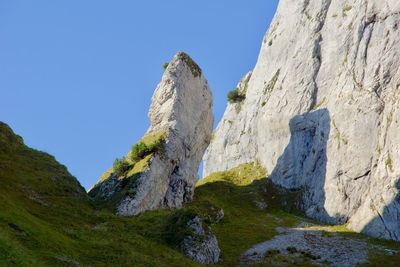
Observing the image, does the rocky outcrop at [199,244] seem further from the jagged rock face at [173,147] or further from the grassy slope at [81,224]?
the jagged rock face at [173,147]

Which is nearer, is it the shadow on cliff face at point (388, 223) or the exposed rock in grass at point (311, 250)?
the exposed rock in grass at point (311, 250)

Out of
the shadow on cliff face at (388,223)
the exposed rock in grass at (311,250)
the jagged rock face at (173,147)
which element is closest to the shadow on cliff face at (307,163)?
the shadow on cliff face at (388,223)

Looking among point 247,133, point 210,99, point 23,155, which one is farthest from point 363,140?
point 23,155

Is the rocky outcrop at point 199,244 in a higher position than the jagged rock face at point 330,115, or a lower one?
lower

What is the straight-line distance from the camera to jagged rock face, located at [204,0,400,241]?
78.3m

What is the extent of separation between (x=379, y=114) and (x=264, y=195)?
25918 millimetres

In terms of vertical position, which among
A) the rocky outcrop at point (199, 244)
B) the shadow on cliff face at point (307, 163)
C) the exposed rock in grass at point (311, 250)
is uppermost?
the shadow on cliff face at point (307, 163)

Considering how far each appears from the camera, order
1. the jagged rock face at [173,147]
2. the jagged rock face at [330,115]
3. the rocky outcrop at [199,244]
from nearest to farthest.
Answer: the rocky outcrop at [199,244], the jagged rock face at [173,147], the jagged rock face at [330,115]

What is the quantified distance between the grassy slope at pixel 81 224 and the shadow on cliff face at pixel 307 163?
181 inches

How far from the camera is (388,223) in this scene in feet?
224

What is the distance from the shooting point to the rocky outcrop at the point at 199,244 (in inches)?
2041

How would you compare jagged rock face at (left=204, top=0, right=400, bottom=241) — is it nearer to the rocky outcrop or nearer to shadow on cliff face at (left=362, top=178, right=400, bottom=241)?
shadow on cliff face at (left=362, top=178, right=400, bottom=241)

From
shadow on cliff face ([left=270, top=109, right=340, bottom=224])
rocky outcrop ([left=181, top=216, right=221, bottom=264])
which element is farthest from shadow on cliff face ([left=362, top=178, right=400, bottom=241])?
rocky outcrop ([left=181, top=216, right=221, bottom=264])

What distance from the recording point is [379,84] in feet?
286
